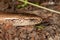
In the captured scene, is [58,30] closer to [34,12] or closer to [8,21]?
[34,12]

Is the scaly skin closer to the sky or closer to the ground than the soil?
closer to the sky

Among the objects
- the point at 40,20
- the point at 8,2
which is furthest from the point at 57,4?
the point at 8,2

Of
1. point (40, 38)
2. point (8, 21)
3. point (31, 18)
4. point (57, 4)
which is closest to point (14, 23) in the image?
point (8, 21)

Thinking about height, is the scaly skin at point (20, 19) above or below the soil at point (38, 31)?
above

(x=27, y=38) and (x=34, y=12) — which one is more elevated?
(x=34, y=12)

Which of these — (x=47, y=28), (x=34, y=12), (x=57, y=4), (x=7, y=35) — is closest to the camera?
(x=7, y=35)

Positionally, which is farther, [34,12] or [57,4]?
[57,4]

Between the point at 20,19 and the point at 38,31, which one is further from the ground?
the point at 20,19

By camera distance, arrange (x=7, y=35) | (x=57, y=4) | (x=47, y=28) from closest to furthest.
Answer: (x=7, y=35), (x=47, y=28), (x=57, y=4)

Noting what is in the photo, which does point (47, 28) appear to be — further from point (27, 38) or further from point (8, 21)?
point (8, 21)
